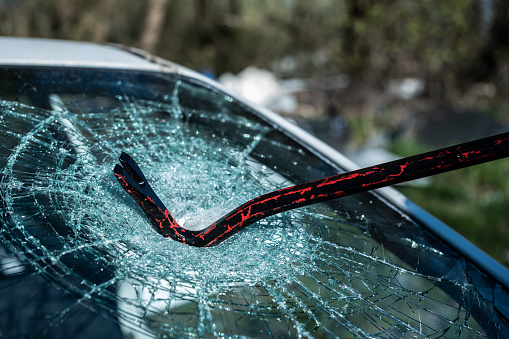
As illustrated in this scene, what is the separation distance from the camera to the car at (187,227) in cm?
98

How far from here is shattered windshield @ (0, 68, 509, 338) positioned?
97cm

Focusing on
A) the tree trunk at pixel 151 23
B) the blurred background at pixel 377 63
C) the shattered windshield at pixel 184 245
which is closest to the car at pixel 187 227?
the shattered windshield at pixel 184 245

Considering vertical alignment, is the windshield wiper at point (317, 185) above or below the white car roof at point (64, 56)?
below

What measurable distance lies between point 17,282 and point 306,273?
0.71m

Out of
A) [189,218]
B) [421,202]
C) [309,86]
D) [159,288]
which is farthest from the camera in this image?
[309,86]

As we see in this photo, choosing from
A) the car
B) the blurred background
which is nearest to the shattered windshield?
the car

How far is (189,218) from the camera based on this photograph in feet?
4.72

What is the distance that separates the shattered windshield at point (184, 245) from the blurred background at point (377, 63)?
11.6ft

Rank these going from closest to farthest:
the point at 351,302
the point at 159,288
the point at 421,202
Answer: the point at 159,288, the point at 351,302, the point at 421,202

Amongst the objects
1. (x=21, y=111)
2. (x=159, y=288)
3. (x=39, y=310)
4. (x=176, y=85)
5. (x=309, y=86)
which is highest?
(x=309, y=86)

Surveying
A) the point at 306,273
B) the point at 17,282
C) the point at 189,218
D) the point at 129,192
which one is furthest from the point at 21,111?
the point at 306,273

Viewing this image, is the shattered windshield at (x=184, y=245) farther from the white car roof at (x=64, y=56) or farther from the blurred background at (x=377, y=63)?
the blurred background at (x=377, y=63)

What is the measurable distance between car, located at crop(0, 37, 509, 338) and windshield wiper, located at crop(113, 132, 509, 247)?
63 mm

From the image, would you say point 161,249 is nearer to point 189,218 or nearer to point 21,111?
point 189,218
